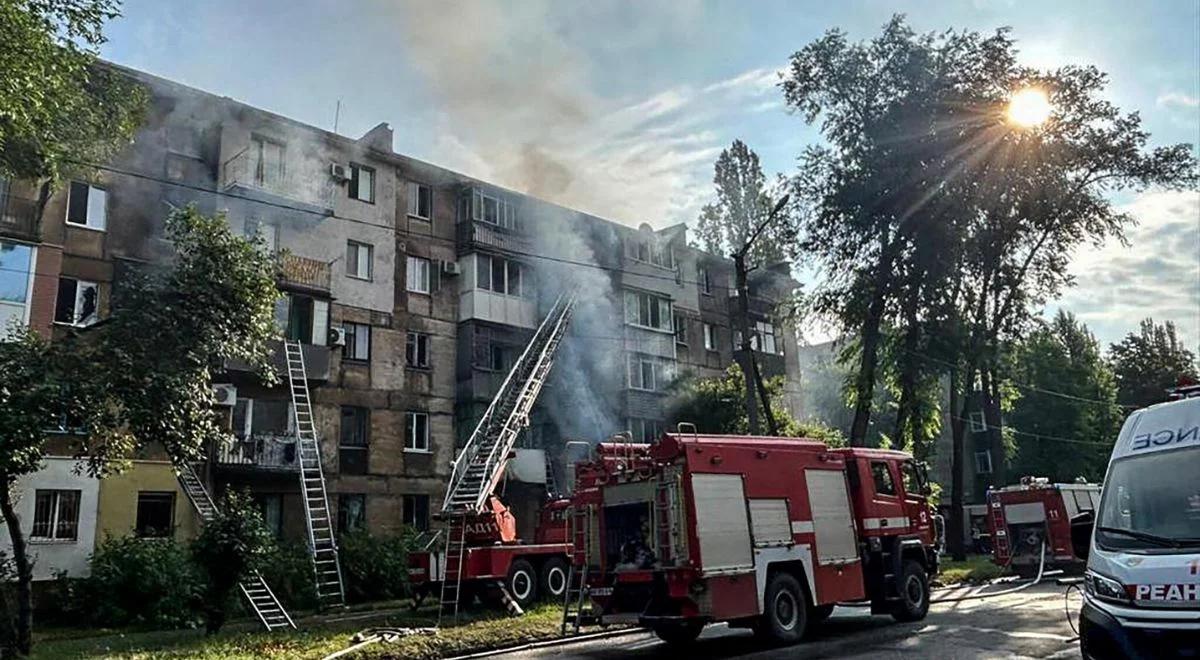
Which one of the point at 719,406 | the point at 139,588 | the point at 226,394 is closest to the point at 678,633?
the point at 139,588

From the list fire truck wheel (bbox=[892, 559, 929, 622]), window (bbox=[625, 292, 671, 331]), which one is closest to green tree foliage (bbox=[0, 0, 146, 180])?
fire truck wheel (bbox=[892, 559, 929, 622])

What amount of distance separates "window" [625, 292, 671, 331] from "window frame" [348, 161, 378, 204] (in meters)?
11.7

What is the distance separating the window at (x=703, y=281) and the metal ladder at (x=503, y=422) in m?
10.0

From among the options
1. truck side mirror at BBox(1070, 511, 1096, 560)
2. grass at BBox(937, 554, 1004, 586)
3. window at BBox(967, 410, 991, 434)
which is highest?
window at BBox(967, 410, 991, 434)

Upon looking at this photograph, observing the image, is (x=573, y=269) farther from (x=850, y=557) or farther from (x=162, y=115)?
(x=850, y=557)

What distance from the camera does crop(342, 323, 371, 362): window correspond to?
2803 cm

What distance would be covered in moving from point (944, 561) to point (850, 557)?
778 inches

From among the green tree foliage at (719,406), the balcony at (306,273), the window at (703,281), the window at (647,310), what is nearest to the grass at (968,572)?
the green tree foliage at (719,406)

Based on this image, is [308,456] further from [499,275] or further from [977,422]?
[977,422]

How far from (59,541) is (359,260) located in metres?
12.3

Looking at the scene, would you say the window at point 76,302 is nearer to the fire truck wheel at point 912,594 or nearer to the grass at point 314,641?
the grass at point 314,641

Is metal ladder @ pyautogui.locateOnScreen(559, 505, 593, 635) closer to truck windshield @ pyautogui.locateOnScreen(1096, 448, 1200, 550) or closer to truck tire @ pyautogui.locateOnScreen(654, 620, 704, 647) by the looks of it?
truck tire @ pyautogui.locateOnScreen(654, 620, 704, 647)

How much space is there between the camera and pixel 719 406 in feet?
113

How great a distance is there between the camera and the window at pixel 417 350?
29.4 m
